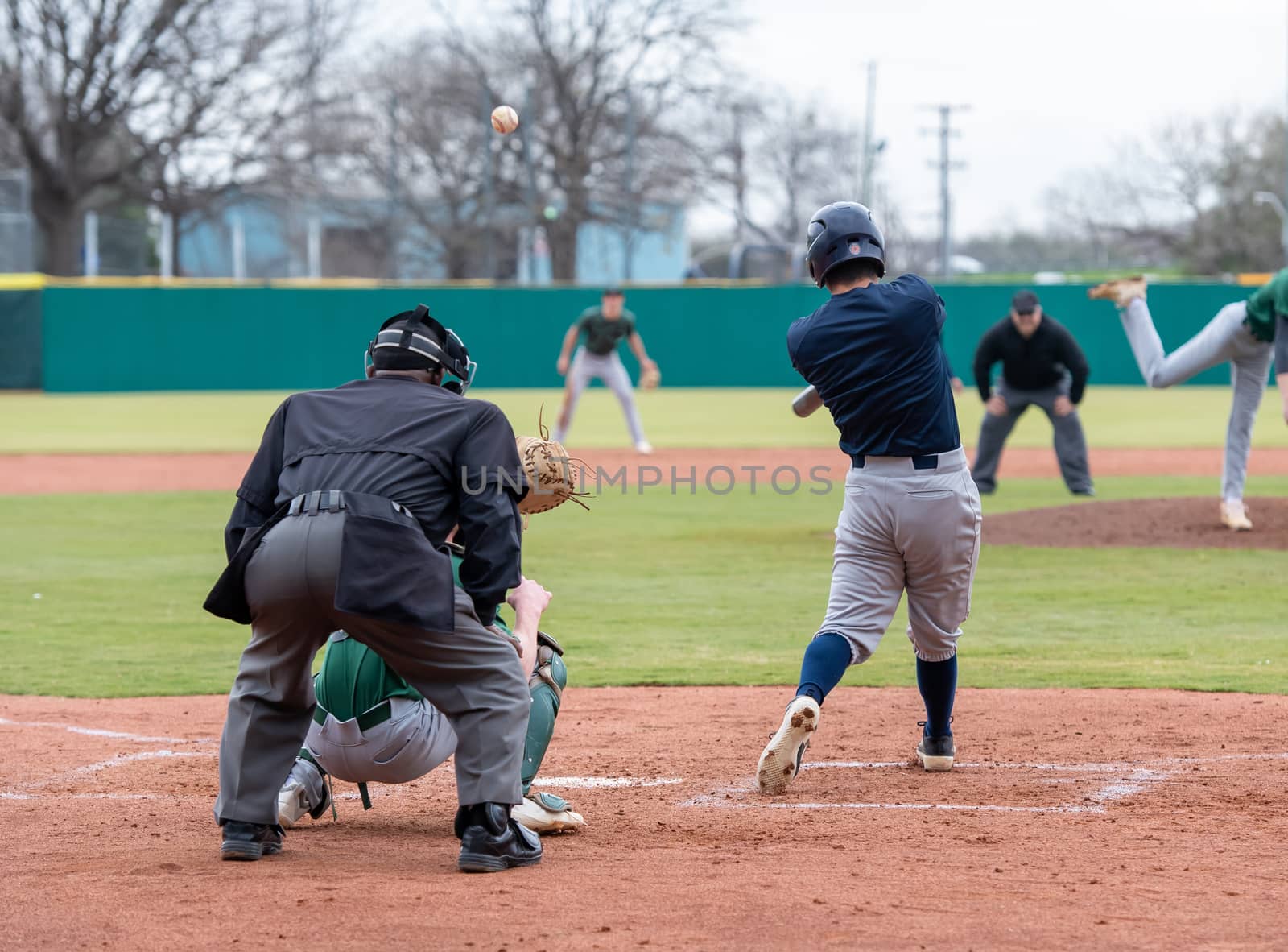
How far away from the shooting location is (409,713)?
4445 mm

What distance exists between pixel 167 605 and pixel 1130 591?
19.9 feet

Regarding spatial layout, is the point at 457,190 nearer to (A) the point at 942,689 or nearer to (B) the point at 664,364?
(B) the point at 664,364

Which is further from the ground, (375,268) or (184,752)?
(375,268)

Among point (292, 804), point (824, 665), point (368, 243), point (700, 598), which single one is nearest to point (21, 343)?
point (368, 243)

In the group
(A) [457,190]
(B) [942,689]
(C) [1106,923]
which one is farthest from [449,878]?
(A) [457,190]

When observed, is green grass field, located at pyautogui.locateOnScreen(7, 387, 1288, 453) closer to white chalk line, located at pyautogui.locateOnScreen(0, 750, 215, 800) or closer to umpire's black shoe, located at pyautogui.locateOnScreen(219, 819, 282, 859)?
white chalk line, located at pyautogui.locateOnScreen(0, 750, 215, 800)

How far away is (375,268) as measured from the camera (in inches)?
2344

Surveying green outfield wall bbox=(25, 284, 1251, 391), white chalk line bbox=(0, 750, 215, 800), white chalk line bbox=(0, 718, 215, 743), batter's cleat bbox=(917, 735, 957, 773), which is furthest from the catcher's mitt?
green outfield wall bbox=(25, 284, 1251, 391)

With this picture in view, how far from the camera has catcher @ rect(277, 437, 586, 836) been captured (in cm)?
442

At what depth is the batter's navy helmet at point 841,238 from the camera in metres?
5.15

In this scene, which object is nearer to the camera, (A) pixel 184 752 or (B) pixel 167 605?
(A) pixel 184 752

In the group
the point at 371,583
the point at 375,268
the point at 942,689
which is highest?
the point at 375,268

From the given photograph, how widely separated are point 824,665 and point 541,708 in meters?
1.01

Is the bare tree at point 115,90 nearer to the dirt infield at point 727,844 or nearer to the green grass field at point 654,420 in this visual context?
the green grass field at point 654,420
